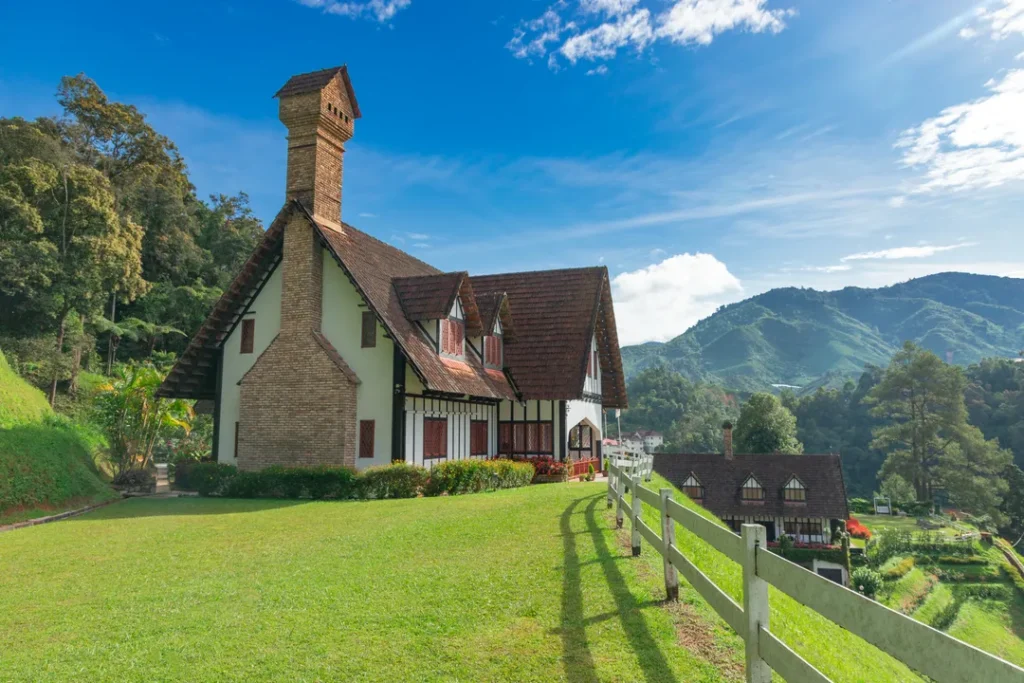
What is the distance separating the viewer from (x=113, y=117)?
4522 centimetres

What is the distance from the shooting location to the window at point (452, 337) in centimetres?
2195

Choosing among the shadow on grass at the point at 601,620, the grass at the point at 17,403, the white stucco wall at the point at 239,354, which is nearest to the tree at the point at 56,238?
the grass at the point at 17,403

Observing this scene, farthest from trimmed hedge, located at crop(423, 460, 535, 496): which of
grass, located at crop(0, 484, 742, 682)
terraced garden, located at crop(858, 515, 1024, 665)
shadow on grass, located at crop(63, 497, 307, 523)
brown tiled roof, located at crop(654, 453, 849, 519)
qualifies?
brown tiled roof, located at crop(654, 453, 849, 519)

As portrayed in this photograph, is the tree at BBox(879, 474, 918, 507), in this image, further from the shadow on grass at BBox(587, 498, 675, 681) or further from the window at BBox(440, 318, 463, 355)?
the shadow on grass at BBox(587, 498, 675, 681)

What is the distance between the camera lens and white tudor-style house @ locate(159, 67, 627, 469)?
19.8 metres

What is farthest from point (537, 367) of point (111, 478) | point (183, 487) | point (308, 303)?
point (111, 478)

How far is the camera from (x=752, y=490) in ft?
159

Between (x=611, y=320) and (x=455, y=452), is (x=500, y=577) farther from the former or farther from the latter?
(x=611, y=320)

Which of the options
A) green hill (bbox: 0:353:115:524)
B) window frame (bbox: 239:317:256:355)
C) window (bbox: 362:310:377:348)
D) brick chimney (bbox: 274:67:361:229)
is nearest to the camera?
green hill (bbox: 0:353:115:524)

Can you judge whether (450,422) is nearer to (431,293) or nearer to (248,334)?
(431,293)

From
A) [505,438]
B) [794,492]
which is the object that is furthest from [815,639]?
[794,492]

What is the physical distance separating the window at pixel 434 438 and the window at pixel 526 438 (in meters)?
4.44

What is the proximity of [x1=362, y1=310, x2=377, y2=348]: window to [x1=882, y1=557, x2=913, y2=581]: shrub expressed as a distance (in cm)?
3671

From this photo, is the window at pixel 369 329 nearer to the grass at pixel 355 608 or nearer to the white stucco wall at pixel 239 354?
the white stucco wall at pixel 239 354
